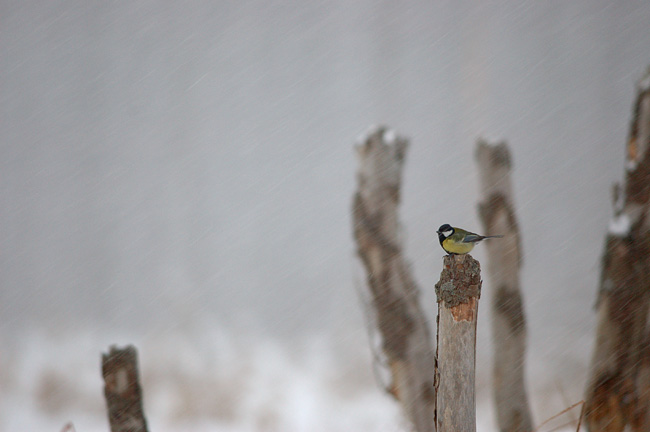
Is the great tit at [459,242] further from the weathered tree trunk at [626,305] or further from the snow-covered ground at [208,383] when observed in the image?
the snow-covered ground at [208,383]

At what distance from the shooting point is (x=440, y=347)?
3.41ft

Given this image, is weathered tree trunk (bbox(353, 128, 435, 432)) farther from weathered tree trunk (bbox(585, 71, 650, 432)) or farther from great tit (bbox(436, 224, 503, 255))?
great tit (bbox(436, 224, 503, 255))

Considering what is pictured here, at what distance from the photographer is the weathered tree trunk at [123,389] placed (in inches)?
64.4

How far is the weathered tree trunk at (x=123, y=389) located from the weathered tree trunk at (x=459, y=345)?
3.55 feet

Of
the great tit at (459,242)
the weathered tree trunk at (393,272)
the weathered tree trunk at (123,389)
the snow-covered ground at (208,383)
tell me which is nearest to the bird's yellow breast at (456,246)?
the great tit at (459,242)

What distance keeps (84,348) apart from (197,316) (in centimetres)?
56

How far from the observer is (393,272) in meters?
2.15

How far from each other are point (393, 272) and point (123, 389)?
3.70 feet

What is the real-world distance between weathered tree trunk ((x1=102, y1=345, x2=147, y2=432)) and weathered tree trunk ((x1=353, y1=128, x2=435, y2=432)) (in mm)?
1005

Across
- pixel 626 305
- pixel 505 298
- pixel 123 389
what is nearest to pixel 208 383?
pixel 123 389

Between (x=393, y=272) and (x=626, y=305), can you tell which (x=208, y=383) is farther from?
(x=626, y=305)

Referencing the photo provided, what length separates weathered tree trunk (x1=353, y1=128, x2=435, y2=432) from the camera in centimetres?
214

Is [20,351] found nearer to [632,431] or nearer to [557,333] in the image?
[557,333]

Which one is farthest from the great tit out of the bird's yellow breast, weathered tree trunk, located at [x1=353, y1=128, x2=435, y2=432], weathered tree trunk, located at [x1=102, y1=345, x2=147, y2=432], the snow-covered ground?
the snow-covered ground
